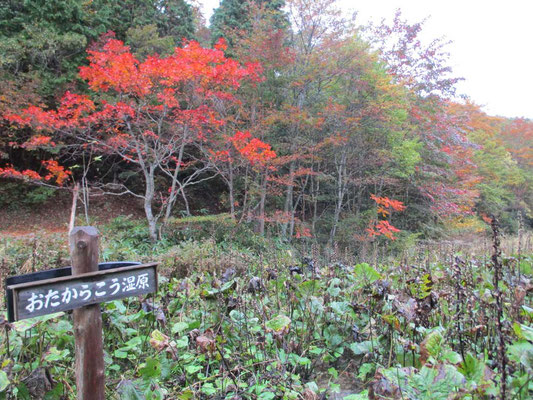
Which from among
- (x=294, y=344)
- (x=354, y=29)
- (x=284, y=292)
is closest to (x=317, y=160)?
(x=354, y=29)

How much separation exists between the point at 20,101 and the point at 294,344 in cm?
962

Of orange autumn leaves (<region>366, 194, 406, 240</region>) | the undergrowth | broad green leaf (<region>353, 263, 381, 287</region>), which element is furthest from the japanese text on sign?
orange autumn leaves (<region>366, 194, 406, 240</region>)

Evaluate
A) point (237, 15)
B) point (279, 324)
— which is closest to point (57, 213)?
point (237, 15)

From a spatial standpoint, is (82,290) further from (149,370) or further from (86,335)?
(149,370)

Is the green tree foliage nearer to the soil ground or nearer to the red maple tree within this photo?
the red maple tree

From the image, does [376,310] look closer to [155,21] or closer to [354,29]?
[354,29]

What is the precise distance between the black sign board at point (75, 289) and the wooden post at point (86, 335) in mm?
65

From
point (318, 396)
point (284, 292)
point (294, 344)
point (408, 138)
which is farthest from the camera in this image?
point (408, 138)

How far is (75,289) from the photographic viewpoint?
1389mm

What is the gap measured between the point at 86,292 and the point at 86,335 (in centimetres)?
20

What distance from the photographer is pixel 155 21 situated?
12.5 metres

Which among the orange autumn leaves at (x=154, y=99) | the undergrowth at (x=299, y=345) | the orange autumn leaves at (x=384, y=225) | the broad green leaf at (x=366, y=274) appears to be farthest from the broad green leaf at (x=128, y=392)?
the orange autumn leaves at (x=384, y=225)

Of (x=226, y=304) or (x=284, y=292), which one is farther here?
(x=284, y=292)

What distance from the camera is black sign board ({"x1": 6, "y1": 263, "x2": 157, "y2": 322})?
1.25 meters
